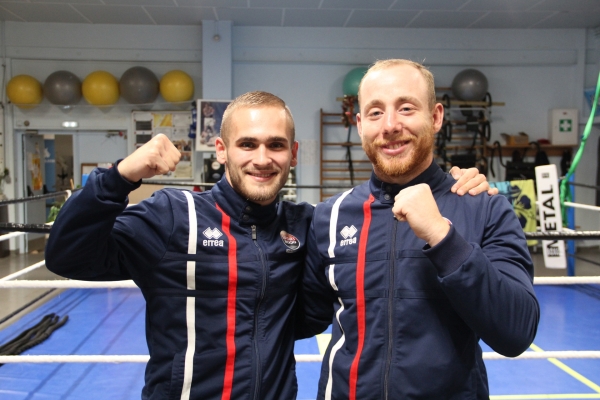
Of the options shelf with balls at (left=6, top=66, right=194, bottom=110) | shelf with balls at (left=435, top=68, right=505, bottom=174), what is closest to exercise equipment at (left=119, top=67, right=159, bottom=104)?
shelf with balls at (left=6, top=66, right=194, bottom=110)

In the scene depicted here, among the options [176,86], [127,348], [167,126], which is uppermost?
[176,86]

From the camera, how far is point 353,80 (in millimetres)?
6562

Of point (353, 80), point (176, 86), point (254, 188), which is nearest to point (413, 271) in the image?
point (254, 188)

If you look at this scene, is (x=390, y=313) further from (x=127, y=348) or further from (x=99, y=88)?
(x=99, y=88)

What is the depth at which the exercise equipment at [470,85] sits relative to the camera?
260 inches

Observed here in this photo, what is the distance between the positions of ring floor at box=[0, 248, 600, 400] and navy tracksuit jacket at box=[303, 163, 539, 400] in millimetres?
1701

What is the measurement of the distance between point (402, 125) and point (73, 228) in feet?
2.52

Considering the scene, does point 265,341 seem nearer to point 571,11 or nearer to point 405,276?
point 405,276

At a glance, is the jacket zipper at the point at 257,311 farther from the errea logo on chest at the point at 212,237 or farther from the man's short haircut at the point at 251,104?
the man's short haircut at the point at 251,104

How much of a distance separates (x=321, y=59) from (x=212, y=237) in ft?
20.6

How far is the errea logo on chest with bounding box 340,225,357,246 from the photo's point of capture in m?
1.10

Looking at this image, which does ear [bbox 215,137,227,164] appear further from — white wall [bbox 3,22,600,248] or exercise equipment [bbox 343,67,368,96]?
white wall [bbox 3,22,600,248]

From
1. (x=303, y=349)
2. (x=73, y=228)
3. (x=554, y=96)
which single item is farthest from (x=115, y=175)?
(x=554, y=96)

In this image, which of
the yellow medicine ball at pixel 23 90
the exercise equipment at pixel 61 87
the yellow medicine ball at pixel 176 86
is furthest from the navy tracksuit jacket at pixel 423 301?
the yellow medicine ball at pixel 23 90
